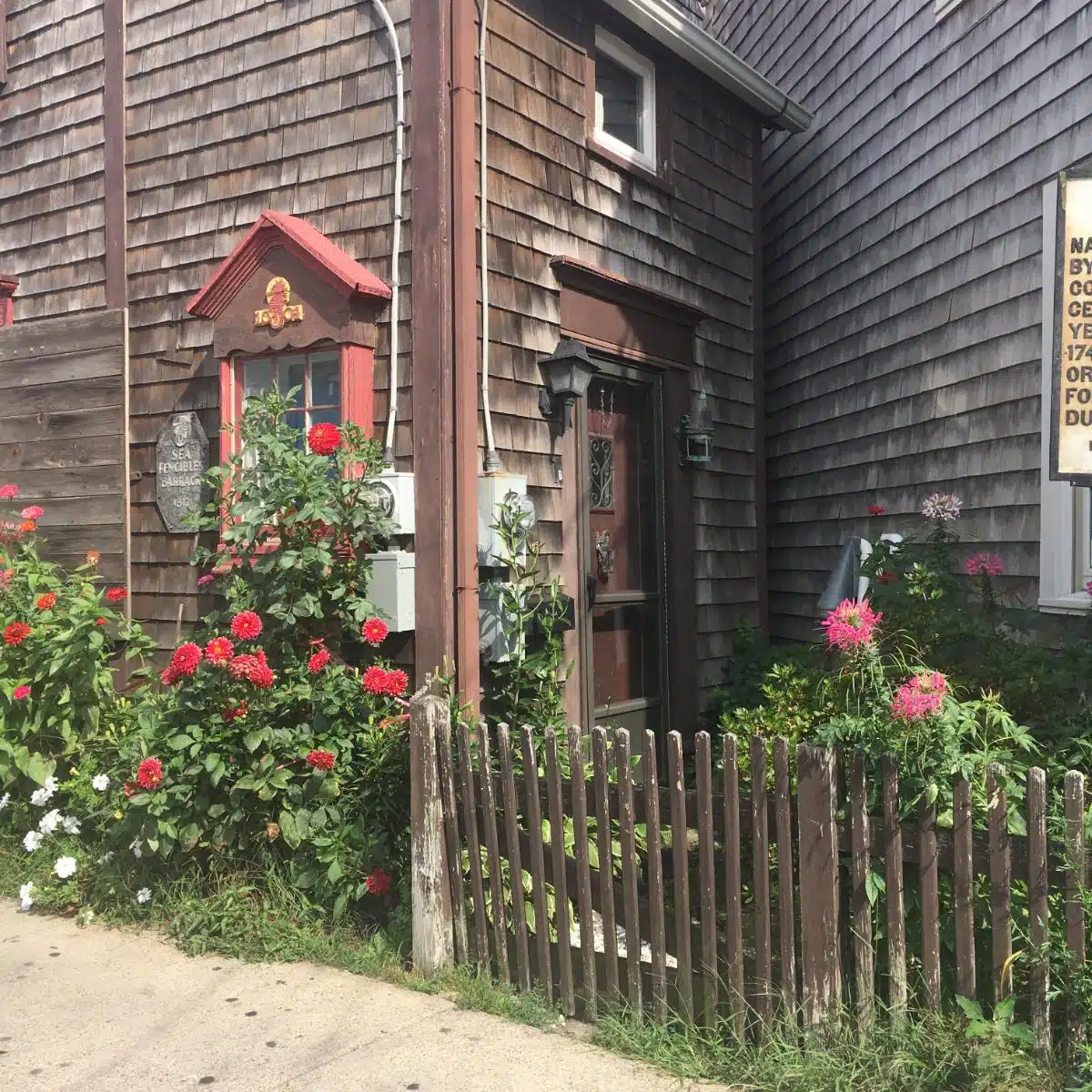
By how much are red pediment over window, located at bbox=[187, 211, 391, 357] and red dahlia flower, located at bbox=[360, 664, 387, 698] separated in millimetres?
1695

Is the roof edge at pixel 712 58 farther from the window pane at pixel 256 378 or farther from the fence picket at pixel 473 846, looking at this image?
the fence picket at pixel 473 846

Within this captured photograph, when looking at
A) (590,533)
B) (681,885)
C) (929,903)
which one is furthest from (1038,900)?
(590,533)

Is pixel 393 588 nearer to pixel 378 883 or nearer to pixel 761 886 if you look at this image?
pixel 378 883

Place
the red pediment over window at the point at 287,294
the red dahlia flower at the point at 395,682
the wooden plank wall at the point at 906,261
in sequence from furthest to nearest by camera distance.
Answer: the wooden plank wall at the point at 906,261
the red pediment over window at the point at 287,294
the red dahlia flower at the point at 395,682

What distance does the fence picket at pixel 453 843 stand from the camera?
3.95 meters

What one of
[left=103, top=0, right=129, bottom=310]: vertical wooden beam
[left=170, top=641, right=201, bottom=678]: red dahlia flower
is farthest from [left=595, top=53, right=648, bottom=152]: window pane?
[left=170, top=641, right=201, bottom=678]: red dahlia flower

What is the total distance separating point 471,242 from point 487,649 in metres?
2.00

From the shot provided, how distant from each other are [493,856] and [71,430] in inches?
168

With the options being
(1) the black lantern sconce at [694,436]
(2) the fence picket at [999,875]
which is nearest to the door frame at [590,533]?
(1) the black lantern sconce at [694,436]

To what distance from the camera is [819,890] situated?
321cm

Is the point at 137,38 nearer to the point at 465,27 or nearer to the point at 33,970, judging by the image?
the point at 465,27

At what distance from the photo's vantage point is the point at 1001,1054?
2.90 metres

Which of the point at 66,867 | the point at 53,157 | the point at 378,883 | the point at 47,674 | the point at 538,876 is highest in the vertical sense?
the point at 53,157

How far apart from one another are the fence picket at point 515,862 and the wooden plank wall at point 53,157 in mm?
4386
